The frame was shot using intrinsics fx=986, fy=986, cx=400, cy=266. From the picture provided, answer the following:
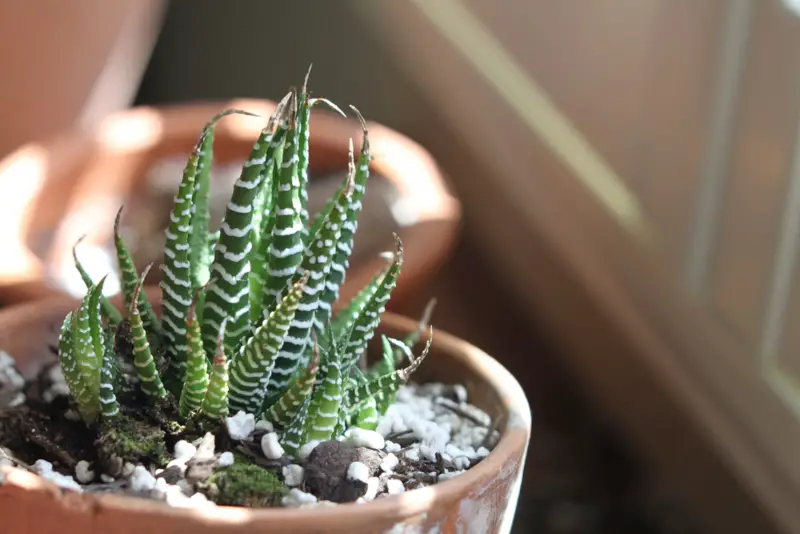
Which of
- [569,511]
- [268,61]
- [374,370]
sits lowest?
[569,511]

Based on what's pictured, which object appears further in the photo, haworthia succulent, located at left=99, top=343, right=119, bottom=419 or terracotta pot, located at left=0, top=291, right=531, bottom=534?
haworthia succulent, located at left=99, top=343, right=119, bottom=419

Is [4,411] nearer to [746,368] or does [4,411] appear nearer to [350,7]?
[746,368]

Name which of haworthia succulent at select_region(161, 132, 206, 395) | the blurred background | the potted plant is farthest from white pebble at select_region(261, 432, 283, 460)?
the blurred background

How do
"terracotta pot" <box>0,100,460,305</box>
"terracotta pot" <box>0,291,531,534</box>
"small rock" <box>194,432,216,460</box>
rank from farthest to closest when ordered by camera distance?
1. "terracotta pot" <box>0,100,460,305</box>
2. "small rock" <box>194,432,216,460</box>
3. "terracotta pot" <box>0,291,531,534</box>

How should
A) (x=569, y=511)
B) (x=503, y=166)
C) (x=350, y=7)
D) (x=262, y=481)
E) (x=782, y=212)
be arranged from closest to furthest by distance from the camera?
(x=262, y=481) < (x=782, y=212) < (x=569, y=511) < (x=503, y=166) < (x=350, y=7)

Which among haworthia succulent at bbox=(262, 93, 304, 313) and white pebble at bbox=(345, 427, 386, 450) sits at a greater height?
haworthia succulent at bbox=(262, 93, 304, 313)

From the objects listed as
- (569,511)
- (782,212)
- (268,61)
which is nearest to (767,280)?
(782,212)

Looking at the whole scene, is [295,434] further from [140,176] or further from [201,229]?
[140,176]

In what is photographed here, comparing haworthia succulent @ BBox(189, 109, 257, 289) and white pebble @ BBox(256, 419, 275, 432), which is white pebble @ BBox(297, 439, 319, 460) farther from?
haworthia succulent @ BBox(189, 109, 257, 289)
